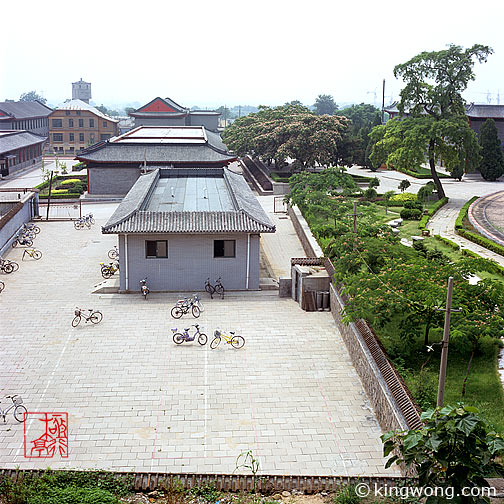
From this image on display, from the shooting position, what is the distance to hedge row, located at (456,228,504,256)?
26.0m

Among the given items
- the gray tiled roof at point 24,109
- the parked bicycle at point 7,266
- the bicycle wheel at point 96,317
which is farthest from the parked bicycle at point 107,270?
the gray tiled roof at point 24,109

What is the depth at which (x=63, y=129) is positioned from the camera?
84438 mm

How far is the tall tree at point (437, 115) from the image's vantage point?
37719mm

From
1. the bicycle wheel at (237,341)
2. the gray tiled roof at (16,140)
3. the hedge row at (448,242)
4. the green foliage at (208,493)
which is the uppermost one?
the gray tiled roof at (16,140)

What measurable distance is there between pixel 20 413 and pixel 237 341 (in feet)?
20.9

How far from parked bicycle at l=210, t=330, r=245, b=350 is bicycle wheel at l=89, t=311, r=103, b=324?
4313mm

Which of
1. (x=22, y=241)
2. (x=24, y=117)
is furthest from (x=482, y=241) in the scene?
(x=24, y=117)

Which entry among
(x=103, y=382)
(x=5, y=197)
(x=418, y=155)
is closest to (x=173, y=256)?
(x=103, y=382)

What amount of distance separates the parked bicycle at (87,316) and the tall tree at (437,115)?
2390 cm

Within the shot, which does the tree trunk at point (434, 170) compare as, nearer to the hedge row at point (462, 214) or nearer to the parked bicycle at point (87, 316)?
the hedge row at point (462, 214)

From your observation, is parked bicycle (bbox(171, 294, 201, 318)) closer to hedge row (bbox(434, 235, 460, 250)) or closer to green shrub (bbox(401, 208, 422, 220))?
hedge row (bbox(434, 235, 460, 250))

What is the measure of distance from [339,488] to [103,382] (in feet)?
23.6

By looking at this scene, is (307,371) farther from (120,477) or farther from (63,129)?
(63,129)

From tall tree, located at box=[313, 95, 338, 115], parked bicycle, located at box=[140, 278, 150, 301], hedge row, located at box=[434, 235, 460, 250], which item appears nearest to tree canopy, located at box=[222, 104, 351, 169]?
hedge row, located at box=[434, 235, 460, 250]
